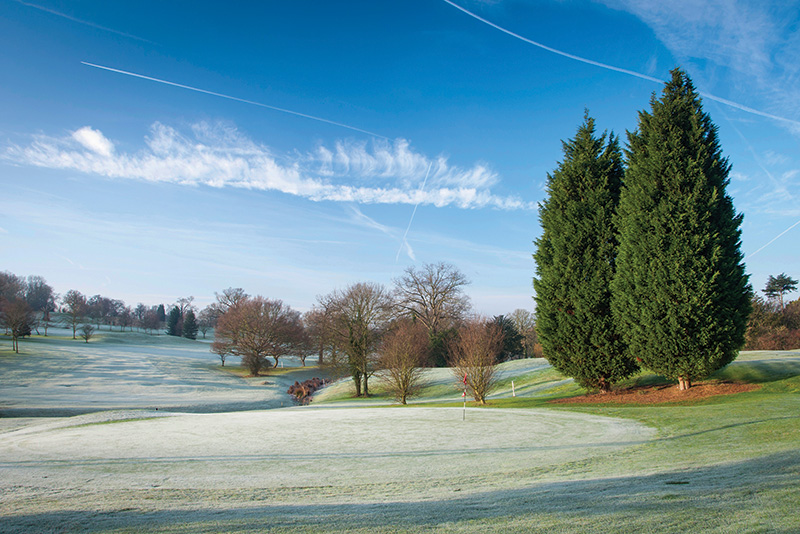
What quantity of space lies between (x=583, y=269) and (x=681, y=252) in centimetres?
487

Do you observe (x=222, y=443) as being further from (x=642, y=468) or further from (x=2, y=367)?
(x=2, y=367)

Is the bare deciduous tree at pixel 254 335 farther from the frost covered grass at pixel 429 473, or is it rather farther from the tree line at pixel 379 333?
the frost covered grass at pixel 429 473

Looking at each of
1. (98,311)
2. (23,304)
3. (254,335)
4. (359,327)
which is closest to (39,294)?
(98,311)

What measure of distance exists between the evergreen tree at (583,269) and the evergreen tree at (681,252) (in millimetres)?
1380

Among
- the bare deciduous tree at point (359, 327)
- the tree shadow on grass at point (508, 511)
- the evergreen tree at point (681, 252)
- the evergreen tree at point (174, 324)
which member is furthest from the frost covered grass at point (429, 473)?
the evergreen tree at point (174, 324)

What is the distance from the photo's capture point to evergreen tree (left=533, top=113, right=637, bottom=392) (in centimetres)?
2334

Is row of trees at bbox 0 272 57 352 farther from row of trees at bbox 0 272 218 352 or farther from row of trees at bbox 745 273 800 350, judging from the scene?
row of trees at bbox 745 273 800 350

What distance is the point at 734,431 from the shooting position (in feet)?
36.7

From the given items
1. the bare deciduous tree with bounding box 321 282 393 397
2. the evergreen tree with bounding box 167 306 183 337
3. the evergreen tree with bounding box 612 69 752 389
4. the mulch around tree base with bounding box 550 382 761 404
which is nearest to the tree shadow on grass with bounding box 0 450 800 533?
the evergreen tree with bounding box 612 69 752 389

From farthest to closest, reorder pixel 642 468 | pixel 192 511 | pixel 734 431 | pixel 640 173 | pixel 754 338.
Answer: pixel 754 338, pixel 640 173, pixel 734 431, pixel 642 468, pixel 192 511

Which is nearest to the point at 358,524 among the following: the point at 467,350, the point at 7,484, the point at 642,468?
the point at 642,468

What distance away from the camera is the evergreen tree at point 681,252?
19625 mm

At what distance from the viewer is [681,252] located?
2006 centimetres

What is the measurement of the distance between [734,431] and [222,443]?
1436 cm
